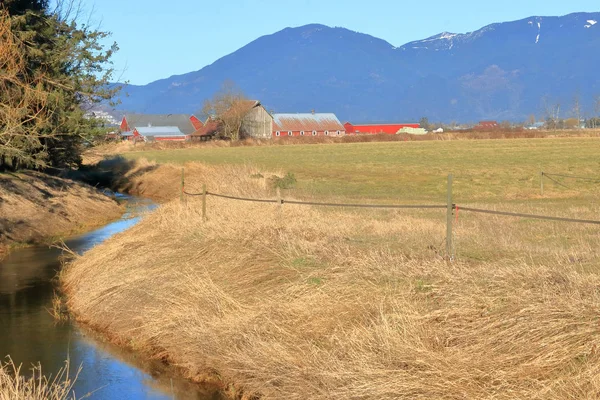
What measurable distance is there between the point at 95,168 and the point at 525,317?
41430mm

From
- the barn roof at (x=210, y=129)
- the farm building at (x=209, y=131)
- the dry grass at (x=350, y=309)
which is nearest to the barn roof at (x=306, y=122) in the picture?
the barn roof at (x=210, y=129)

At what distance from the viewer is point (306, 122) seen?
140875 mm

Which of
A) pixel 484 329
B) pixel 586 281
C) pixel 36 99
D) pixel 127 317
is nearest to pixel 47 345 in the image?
pixel 127 317

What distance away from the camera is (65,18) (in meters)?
30.7

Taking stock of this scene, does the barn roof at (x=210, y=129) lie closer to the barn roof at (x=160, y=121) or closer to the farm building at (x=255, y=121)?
the farm building at (x=255, y=121)

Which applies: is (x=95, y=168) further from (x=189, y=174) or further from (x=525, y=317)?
(x=525, y=317)

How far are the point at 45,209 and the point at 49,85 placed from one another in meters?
4.18

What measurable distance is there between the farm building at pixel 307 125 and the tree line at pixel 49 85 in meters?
101

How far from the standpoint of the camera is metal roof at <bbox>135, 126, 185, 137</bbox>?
15075 cm

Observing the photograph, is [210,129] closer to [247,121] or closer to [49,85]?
[247,121]

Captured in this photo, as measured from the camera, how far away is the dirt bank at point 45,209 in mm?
22656

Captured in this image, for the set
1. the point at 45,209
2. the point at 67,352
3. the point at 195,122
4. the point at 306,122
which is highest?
the point at 195,122

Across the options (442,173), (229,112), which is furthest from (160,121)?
(442,173)

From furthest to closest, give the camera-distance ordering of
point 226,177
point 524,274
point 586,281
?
point 226,177 → point 524,274 → point 586,281
